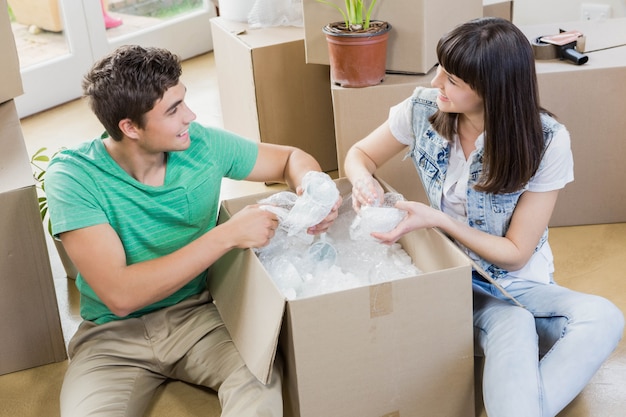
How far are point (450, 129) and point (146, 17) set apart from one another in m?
2.59

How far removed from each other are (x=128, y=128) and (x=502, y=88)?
2.39ft

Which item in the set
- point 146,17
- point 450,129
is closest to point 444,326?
point 450,129

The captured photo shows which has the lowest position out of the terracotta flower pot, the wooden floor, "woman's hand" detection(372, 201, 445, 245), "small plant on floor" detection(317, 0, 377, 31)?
the wooden floor

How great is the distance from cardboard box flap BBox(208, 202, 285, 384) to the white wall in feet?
6.81

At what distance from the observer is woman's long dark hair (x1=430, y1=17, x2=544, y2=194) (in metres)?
1.60

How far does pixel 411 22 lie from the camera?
2227mm

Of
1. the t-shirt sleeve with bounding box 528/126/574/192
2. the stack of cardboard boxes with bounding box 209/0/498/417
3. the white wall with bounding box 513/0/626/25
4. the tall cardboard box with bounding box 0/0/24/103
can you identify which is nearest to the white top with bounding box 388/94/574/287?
the t-shirt sleeve with bounding box 528/126/574/192

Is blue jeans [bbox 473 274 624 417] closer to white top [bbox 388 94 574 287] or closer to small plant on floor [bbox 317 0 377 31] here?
white top [bbox 388 94 574 287]

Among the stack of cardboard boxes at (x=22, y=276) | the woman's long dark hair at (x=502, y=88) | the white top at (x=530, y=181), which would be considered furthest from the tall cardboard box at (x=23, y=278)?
the woman's long dark hair at (x=502, y=88)

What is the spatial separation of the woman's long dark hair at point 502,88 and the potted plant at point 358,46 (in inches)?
21.4

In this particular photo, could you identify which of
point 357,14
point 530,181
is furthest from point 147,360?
point 357,14

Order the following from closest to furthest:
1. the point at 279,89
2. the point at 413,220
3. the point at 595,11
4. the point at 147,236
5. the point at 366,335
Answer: the point at 366,335 < the point at 413,220 < the point at 147,236 < the point at 279,89 < the point at 595,11

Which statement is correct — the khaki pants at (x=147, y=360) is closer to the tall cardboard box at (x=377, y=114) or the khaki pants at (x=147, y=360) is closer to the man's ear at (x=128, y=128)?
the man's ear at (x=128, y=128)

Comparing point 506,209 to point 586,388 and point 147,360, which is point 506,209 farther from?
point 147,360
